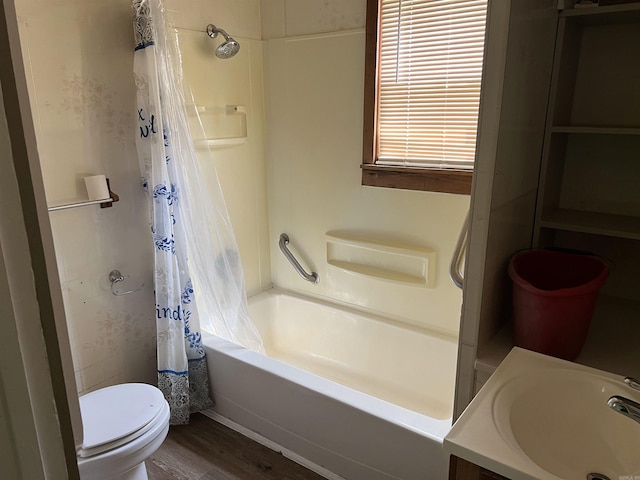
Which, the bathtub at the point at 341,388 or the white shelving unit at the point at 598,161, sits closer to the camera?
the white shelving unit at the point at 598,161

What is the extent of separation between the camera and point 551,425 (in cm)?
112

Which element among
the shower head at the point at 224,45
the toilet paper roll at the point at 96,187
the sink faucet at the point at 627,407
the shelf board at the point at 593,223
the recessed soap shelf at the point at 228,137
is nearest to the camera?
the sink faucet at the point at 627,407

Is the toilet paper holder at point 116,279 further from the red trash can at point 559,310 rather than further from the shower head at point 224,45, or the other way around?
the red trash can at point 559,310

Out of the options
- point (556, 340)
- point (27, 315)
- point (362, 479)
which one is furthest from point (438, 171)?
point (27, 315)

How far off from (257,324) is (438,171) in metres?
1.41

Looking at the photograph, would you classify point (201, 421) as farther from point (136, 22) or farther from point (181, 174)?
point (136, 22)

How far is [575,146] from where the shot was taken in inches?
67.4

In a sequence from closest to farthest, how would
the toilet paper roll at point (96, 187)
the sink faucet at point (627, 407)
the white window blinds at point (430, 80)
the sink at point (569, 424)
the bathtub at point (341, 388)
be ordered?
the sink faucet at point (627, 407)
the sink at point (569, 424)
the bathtub at point (341, 388)
the toilet paper roll at point (96, 187)
the white window blinds at point (430, 80)

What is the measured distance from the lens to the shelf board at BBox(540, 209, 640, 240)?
147cm

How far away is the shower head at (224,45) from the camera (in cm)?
228

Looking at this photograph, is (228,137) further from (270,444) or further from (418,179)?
(270,444)

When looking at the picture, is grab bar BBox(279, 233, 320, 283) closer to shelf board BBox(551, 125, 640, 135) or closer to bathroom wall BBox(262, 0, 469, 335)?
bathroom wall BBox(262, 0, 469, 335)

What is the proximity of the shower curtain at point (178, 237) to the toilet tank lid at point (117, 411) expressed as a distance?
Result: 310mm

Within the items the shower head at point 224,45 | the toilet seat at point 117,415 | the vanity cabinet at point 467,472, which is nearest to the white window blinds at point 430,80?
the shower head at point 224,45
